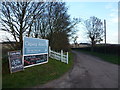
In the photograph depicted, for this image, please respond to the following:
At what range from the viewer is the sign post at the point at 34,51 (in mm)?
8734

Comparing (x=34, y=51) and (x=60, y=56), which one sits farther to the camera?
(x=60, y=56)

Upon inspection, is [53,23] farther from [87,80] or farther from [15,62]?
[87,80]

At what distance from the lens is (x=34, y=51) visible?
9.64 metres

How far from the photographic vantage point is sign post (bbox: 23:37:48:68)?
873 cm

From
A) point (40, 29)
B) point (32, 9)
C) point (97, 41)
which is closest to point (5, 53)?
point (32, 9)

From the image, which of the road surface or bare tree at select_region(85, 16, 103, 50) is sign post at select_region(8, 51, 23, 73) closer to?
the road surface

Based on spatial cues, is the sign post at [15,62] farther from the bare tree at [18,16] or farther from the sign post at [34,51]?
the bare tree at [18,16]

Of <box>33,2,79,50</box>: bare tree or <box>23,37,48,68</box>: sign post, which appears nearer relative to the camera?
<box>23,37,48,68</box>: sign post

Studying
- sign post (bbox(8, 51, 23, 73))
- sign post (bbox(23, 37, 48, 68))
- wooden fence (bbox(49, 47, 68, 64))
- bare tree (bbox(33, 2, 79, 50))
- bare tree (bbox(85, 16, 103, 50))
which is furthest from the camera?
bare tree (bbox(85, 16, 103, 50))

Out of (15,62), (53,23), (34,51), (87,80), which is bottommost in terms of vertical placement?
(87,80)

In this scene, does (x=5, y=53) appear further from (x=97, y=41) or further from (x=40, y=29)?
(x=97, y=41)

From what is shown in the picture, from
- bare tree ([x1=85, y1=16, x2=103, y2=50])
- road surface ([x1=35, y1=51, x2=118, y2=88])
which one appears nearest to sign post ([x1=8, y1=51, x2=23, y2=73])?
road surface ([x1=35, y1=51, x2=118, y2=88])

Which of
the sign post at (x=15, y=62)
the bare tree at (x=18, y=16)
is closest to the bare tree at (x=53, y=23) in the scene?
the bare tree at (x=18, y=16)

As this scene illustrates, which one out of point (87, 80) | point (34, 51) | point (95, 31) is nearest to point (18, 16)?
point (34, 51)
